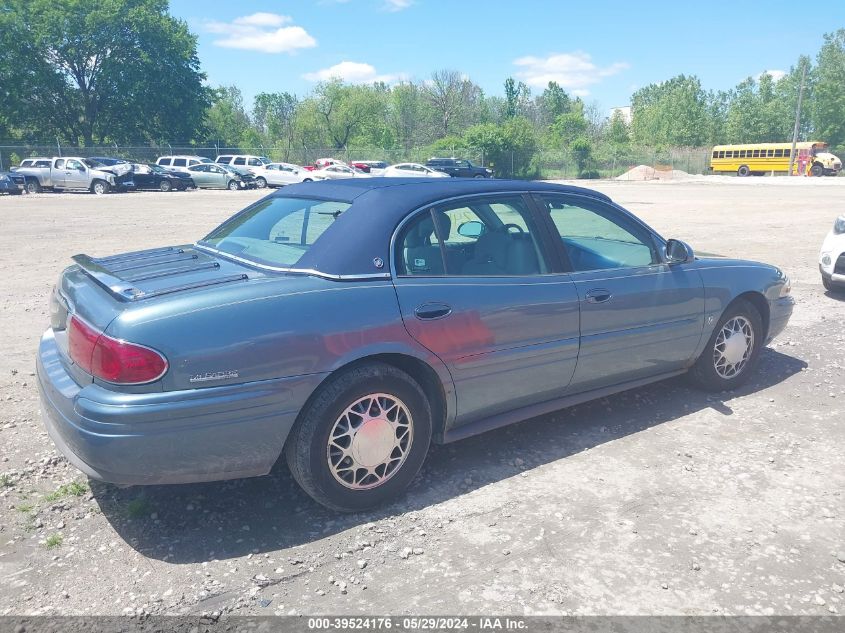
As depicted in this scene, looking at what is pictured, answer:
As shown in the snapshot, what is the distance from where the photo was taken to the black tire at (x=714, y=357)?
4.89 metres

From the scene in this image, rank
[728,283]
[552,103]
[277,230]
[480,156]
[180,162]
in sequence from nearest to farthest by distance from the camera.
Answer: [277,230], [728,283], [180,162], [480,156], [552,103]

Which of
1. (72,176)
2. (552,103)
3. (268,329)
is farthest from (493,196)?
(552,103)

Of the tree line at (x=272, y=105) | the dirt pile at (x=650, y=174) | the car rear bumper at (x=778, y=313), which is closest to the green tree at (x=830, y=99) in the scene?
the tree line at (x=272, y=105)

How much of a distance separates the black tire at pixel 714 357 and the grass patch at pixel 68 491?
13.5 ft

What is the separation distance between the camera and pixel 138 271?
11.5 ft

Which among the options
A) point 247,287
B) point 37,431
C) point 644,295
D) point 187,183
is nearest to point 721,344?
point 644,295

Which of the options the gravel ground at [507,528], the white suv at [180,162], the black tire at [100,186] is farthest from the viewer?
the white suv at [180,162]

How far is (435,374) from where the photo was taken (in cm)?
346

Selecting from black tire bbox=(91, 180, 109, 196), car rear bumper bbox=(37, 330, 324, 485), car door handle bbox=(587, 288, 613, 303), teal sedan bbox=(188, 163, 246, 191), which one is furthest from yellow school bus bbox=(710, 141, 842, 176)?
car rear bumper bbox=(37, 330, 324, 485)

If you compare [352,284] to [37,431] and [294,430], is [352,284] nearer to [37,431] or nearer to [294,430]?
[294,430]

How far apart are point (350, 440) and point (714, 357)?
304 centimetres

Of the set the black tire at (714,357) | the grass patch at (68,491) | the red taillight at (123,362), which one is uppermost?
the red taillight at (123,362)

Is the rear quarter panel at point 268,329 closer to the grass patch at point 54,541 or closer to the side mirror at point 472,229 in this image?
the side mirror at point 472,229

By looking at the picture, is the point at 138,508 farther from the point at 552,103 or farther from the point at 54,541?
the point at 552,103
